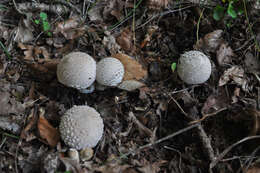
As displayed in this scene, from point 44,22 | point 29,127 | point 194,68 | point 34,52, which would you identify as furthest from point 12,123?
point 194,68

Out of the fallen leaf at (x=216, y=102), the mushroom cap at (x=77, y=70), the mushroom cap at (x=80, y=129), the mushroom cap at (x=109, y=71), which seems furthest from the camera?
the fallen leaf at (x=216, y=102)

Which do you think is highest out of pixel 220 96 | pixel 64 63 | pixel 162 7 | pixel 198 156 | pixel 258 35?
pixel 162 7

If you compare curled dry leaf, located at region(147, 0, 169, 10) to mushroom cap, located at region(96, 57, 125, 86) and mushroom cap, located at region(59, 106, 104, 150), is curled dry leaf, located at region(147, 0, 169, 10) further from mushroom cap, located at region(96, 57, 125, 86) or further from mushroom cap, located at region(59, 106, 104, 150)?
mushroom cap, located at region(59, 106, 104, 150)

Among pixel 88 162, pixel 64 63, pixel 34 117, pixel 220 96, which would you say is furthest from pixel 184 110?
pixel 34 117

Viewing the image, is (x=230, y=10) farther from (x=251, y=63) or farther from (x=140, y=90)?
(x=140, y=90)

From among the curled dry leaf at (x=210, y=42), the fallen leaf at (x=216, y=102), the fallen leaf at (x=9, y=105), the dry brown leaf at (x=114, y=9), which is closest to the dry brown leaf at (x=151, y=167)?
the fallen leaf at (x=216, y=102)

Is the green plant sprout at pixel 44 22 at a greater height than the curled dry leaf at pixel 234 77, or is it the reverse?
the green plant sprout at pixel 44 22

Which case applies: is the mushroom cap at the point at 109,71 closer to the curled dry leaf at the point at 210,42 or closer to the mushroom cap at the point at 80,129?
the mushroom cap at the point at 80,129

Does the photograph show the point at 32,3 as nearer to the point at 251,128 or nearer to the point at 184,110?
the point at 184,110
